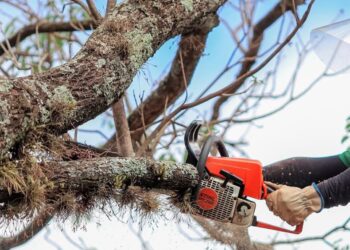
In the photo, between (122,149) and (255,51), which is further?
(255,51)

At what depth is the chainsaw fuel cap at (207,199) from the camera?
8.25ft

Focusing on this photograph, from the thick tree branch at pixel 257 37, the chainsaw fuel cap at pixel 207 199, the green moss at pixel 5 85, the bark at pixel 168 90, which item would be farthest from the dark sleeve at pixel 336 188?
the thick tree branch at pixel 257 37

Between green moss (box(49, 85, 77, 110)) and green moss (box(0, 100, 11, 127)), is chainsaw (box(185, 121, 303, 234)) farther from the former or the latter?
green moss (box(0, 100, 11, 127))

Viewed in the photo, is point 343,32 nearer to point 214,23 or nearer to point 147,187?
point 214,23

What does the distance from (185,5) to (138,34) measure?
37 cm

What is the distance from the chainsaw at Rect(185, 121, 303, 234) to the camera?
253 cm

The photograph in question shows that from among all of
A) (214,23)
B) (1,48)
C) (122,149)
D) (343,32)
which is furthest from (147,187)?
(1,48)

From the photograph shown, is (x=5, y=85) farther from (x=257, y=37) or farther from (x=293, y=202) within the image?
(x=257, y=37)

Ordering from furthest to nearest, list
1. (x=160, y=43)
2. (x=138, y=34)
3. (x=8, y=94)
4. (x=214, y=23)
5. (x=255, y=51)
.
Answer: (x=255, y=51)
(x=214, y=23)
(x=160, y=43)
(x=138, y=34)
(x=8, y=94)

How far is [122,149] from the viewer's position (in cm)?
372

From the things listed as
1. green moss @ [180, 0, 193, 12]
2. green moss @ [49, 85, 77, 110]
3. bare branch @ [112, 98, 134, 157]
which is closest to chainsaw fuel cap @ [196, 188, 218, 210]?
green moss @ [49, 85, 77, 110]

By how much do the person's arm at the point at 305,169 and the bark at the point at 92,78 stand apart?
737 millimetres

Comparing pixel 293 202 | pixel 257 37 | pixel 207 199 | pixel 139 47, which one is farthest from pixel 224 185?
pixel 257 37

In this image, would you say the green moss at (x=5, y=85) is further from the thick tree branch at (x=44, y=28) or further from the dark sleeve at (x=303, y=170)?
the thick tree branch at (x=44, y=28)
